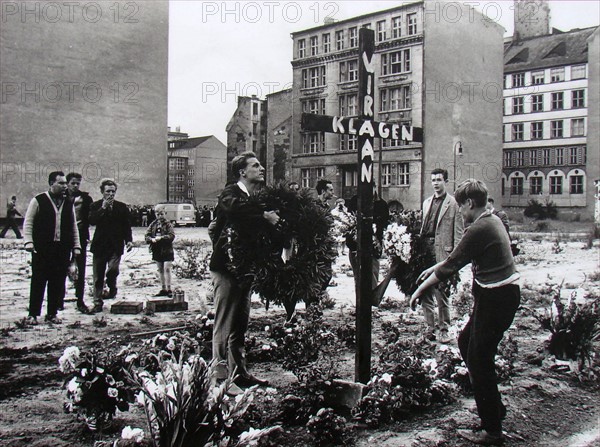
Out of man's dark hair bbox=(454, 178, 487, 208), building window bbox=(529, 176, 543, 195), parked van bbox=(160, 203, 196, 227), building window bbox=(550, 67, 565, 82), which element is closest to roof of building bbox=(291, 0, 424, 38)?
parked van bbox=(160, 203, 196, 227)

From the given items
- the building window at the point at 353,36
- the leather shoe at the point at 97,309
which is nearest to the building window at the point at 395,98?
the building window at the point at 353,36

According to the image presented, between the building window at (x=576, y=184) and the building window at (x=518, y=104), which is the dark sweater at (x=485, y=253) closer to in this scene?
the building window at (x=576, y=184)

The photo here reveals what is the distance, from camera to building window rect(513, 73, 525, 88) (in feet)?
213

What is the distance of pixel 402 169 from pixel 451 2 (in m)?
14.4

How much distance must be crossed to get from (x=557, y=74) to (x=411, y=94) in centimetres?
2246

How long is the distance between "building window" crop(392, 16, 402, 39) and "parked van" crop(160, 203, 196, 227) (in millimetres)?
21536

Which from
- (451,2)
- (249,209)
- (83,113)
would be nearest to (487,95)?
(451,2)

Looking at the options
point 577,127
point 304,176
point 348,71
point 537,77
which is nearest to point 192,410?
point 348,71

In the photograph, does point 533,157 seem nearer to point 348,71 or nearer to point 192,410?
point 348,71

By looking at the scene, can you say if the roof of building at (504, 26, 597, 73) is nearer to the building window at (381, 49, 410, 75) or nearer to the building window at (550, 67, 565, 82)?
the building window at (550, 67, 565, 82)

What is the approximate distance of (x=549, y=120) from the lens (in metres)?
63.3

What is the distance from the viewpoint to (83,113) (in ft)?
138

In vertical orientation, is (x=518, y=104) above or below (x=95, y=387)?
above

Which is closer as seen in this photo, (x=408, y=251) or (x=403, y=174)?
(x=408, y=251)
